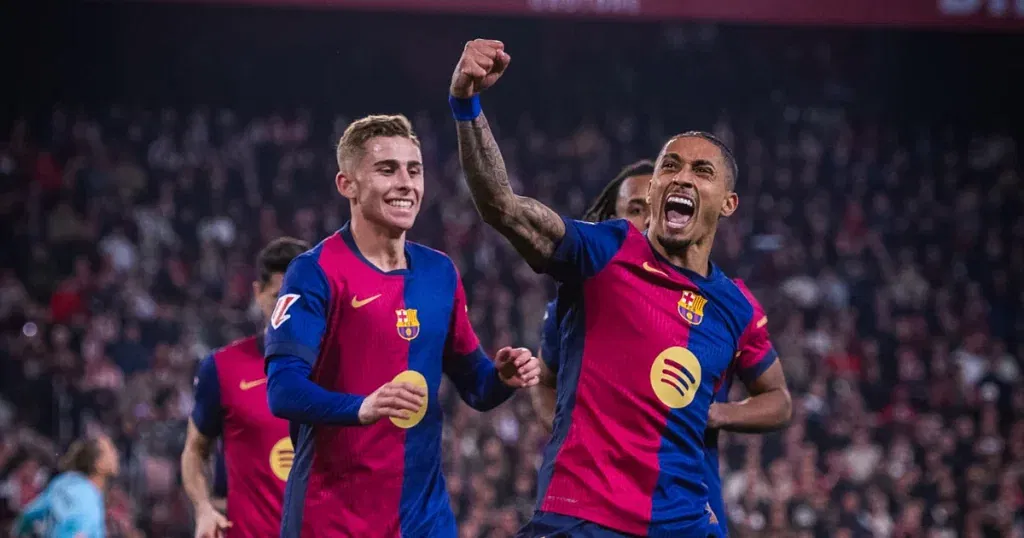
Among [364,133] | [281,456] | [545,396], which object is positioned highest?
[364,133]

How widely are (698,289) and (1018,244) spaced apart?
16880 mm

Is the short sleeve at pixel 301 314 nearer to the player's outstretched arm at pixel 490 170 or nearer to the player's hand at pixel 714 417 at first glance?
the player's outstretched arm at pixel 490 170

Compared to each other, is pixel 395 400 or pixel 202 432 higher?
pixel 395 400

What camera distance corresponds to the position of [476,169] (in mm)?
3719

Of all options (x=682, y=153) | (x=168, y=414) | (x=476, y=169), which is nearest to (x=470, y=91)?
(x=476, y=169)

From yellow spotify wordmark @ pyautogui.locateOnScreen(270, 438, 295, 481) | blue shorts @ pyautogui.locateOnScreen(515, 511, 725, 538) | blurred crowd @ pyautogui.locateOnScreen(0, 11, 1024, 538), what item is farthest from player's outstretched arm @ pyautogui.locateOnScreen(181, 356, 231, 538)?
blurred crowd @ pyautogui.locateOnScreen(0, 11, 1024, 538)

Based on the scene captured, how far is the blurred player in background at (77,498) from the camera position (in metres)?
8.12

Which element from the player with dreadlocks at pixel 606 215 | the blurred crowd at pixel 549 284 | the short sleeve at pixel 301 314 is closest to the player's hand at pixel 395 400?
the short sleeve at pixel 301 314

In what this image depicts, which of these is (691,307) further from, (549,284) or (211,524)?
(549,284)

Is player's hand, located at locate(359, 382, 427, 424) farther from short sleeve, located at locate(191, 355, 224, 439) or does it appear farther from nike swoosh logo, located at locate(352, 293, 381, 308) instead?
short sleeve, located at locate(191, 355, 224, 439)

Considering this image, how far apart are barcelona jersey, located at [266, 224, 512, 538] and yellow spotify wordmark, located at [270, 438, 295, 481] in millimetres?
1199

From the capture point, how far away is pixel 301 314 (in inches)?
161

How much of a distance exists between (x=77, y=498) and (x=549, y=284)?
10.0 meters

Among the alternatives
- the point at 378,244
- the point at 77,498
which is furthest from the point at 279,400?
the point at 77,498
